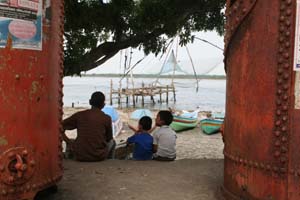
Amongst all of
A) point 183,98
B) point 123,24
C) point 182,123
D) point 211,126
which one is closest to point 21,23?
point 123,24

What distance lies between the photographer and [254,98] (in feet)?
14.2

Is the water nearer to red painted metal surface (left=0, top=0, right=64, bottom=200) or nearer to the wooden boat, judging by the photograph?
the wooden boat

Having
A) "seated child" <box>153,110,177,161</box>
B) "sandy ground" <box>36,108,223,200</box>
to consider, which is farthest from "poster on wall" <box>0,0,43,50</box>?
"seated child" <box>153,110,177,161</box>

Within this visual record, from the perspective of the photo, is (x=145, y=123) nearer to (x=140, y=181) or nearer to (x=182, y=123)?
(x=140, y=181)

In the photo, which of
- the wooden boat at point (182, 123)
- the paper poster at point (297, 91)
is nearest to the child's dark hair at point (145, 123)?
the paper poster at point (297, 91)

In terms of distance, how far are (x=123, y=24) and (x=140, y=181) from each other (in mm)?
4168

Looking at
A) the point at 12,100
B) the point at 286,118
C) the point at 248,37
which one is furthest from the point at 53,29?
the point at 286,118

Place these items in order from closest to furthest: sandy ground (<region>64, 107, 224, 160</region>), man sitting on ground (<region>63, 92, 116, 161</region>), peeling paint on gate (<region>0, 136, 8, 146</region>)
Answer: peeling paint on gate (<region>0, 136, 8, 146</region>)
man sitting on ground (<region>63, 92, 116, 161</region>)
sandy ground (<region>64, 107, 224, 160</region>)

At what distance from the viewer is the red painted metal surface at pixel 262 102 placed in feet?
13.2

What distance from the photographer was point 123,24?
29.1 feet

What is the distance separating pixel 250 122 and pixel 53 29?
7.46 ft

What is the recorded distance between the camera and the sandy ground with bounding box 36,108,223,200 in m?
5.11

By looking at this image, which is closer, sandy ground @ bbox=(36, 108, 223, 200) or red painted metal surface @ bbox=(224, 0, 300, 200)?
red painted metal surface @ bbox=(224, 0, 300, 200)

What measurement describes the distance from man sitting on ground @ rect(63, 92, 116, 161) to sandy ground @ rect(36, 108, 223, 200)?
0.19 m
